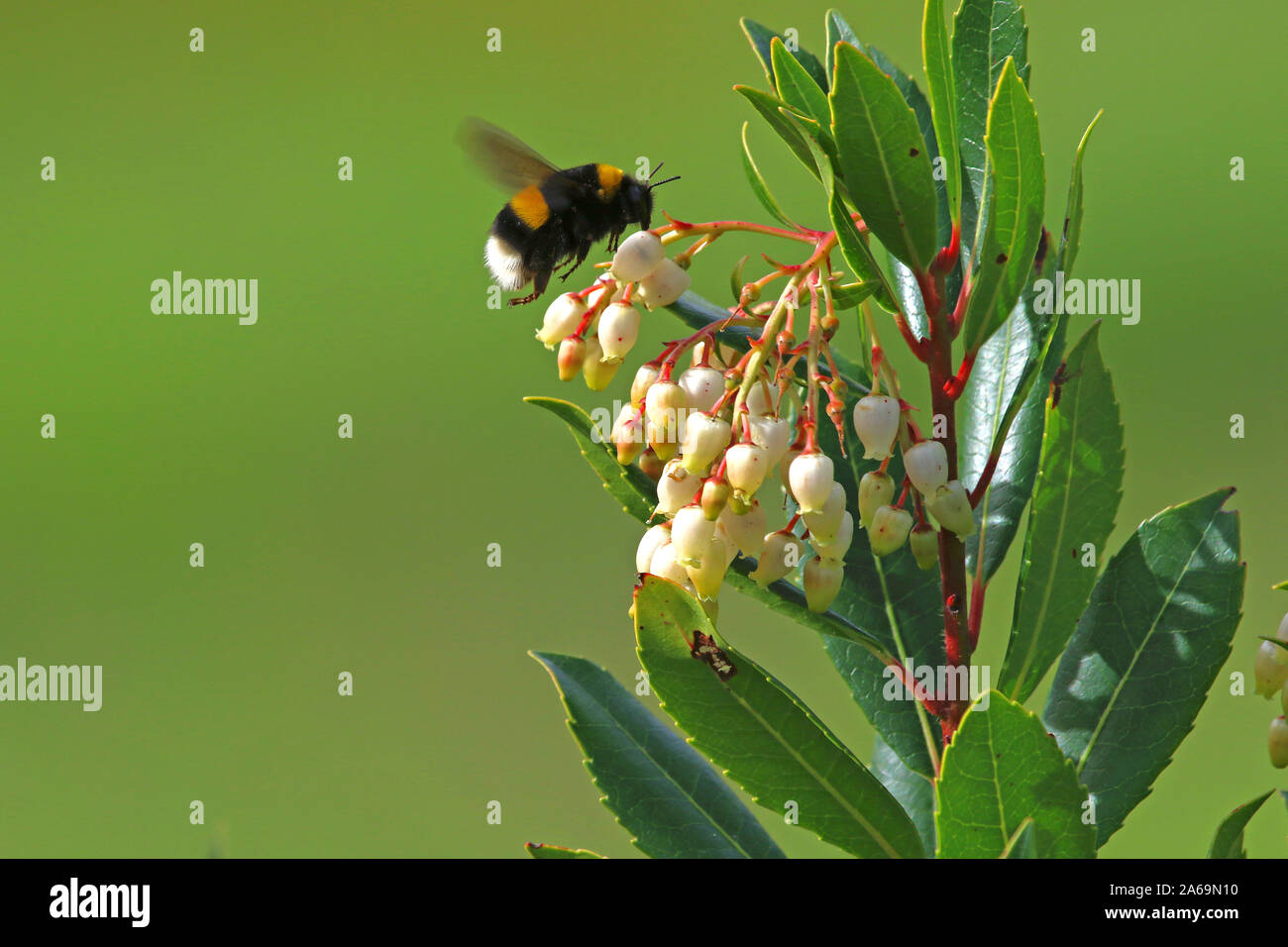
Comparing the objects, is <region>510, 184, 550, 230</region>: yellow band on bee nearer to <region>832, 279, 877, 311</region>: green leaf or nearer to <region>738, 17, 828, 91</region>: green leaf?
<region>738, 17, 828, 91</region>: green leaf

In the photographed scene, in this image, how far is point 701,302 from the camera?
662 mm

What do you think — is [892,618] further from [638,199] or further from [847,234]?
[638,199]

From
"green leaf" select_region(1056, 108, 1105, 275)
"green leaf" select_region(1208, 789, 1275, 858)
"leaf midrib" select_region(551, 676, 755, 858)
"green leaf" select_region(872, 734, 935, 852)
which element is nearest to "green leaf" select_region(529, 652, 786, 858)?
"leaf midrib" select_region(551, 676, 755, 858)

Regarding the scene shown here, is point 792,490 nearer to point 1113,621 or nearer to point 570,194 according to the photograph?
point 1113,621

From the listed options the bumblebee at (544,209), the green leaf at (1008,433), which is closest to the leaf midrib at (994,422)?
the green leaf at (1008,433)

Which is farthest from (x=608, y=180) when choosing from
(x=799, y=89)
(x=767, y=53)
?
(x=799, y=89)

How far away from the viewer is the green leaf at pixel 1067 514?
61 cm

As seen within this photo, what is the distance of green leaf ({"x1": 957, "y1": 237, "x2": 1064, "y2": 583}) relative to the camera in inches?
25.2

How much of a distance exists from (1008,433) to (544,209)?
392 mm

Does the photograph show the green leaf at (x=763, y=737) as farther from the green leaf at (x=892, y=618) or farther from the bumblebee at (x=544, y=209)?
the bumblebee at (x=544, y=209)

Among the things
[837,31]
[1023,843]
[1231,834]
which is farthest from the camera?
[837,31]

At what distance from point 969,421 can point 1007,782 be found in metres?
0.25

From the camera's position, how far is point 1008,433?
0.64m
